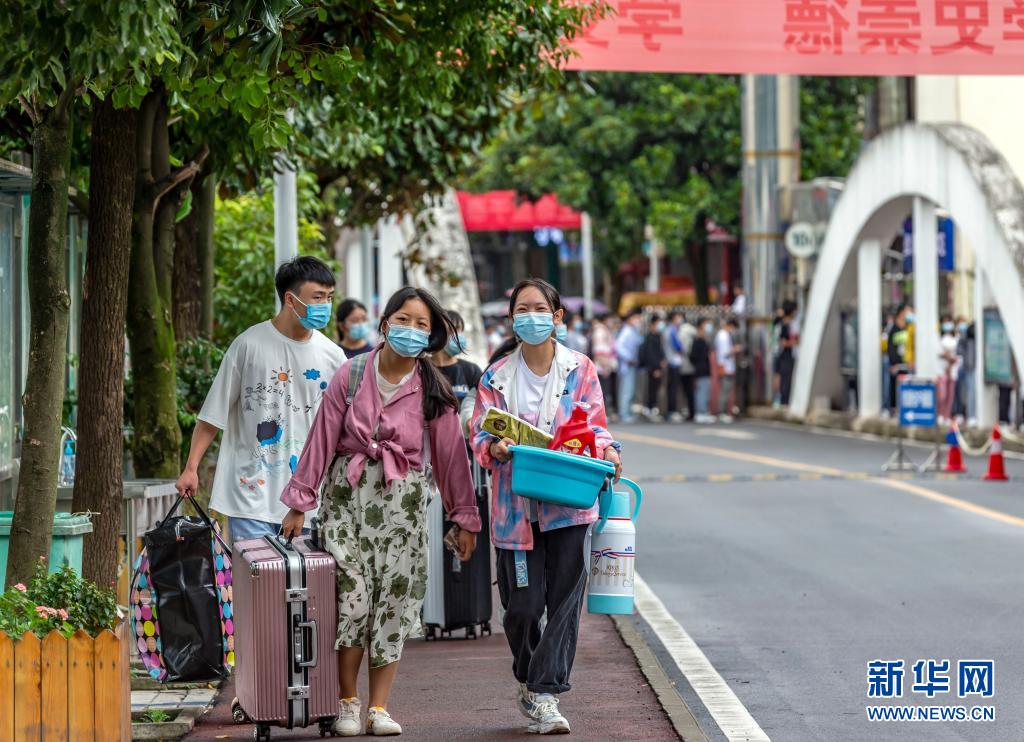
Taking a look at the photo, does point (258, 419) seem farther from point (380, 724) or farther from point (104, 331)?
point (380, 724)

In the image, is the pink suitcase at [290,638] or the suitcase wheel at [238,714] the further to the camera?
the suitcase wheel at [238,714]

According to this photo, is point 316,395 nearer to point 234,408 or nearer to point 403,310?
point 234,408

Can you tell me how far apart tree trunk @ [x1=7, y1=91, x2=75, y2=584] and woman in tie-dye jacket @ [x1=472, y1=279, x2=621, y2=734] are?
5.22ft

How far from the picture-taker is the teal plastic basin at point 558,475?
6.84 meters

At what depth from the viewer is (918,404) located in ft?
68.6

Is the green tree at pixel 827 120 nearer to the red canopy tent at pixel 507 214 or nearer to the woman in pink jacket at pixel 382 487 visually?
the red canopy tent at pixel 507 214

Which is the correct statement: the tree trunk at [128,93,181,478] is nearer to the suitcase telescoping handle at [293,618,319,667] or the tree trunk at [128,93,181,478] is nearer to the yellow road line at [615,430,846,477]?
the suitcase telescoping handle at [293,618,319,667]

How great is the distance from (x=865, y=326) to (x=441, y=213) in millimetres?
8139

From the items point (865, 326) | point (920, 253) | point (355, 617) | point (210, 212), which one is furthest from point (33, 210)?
point (865, 326)

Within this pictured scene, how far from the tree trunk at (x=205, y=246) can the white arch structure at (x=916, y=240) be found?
1238cm

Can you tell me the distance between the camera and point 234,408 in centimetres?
766

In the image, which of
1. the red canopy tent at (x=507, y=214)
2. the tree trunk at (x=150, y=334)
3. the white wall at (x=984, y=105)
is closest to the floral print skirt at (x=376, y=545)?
the tree trunk at (x=150, y=334)

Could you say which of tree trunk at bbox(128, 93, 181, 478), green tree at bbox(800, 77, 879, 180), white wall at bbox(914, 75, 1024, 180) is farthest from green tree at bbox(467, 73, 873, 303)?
tree trunk at bbox(128, 93, 181, 478)

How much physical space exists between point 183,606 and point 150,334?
2268mm
